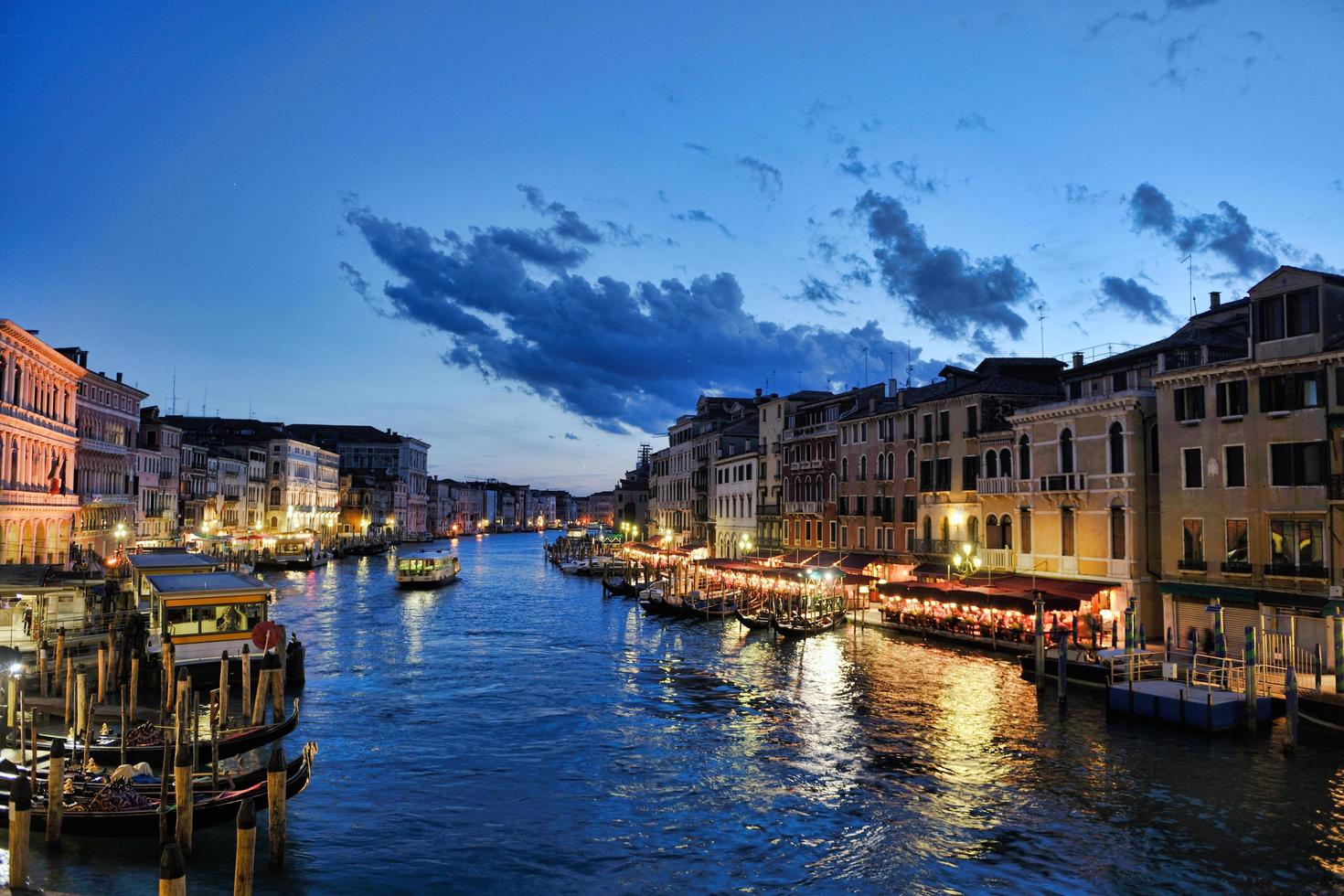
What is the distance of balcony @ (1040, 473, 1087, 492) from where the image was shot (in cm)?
3412

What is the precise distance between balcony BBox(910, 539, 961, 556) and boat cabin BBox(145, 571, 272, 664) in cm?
2815

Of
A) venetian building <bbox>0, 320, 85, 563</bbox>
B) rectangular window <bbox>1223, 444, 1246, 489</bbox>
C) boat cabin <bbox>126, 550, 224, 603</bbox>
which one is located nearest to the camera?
rectangular window <bbox>1223, 444, 1246, 489</bbox>

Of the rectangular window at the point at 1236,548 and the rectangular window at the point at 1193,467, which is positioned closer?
the rectangular window at the point at 1236,548

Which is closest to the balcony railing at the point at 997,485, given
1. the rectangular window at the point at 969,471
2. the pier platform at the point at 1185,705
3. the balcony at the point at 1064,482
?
the rectangular window at the point at 969,471

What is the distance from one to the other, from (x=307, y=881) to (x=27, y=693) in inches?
611

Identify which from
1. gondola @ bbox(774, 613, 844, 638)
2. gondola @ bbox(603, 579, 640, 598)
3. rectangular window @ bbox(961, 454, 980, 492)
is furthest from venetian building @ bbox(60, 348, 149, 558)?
rectangular window @ bbox(961, 454, 980, 492)

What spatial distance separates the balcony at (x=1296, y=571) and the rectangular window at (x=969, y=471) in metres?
14.7

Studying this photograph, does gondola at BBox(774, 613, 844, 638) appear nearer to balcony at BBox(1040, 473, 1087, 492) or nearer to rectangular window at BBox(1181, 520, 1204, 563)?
balcony at BBox(1040, 473, 1087, 492)

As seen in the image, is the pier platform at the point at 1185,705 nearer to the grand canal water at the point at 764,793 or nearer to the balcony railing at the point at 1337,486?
the grand canal water at the point at 764,793

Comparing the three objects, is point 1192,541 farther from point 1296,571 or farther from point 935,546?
point 935,546

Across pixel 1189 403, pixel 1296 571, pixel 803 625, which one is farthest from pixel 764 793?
pixel 803 625

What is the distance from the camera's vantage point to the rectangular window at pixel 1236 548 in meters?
27.5

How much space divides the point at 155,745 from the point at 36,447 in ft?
116

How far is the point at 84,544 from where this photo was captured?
5544 centimetres
